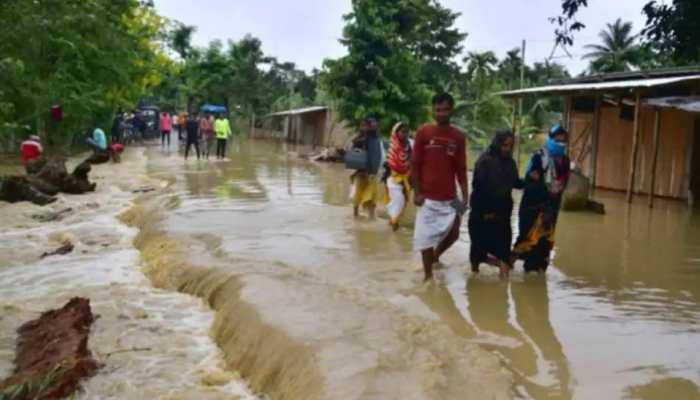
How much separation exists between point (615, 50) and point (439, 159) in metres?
38.8

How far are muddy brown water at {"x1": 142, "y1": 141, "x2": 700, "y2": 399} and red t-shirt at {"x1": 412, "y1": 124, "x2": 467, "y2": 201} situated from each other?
85cm

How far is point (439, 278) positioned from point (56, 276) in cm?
424

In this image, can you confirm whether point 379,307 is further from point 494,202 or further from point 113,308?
point 113,308

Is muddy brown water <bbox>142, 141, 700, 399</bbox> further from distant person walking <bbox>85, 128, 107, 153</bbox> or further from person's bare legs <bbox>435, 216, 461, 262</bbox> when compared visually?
distant person walking <bbox>85, 128, 107, 153</bbox>

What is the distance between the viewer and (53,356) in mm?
5480

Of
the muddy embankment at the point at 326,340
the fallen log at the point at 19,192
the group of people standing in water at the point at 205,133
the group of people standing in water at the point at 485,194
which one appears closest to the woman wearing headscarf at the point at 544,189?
the group of people standing in water at the point at 485,194

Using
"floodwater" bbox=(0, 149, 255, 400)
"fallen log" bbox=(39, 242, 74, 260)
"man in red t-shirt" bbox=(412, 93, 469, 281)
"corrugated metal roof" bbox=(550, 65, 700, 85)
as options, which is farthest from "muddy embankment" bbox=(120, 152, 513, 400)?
"corrugated metal roof" bbox=(550, 65, 700, 85)

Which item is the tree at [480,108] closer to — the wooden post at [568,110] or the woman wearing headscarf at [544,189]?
the wooden post at [568,110]

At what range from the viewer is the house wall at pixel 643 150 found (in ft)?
49.1

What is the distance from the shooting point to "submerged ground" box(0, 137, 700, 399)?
4.43m

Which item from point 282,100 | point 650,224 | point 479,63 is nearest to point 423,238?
point 650,224

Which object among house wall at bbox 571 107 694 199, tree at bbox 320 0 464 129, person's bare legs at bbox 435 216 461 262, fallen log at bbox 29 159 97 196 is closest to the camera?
person's bare legs at bbox 435 216 461 262

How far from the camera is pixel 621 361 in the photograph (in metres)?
4.64

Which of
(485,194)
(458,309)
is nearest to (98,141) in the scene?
(485,194)
